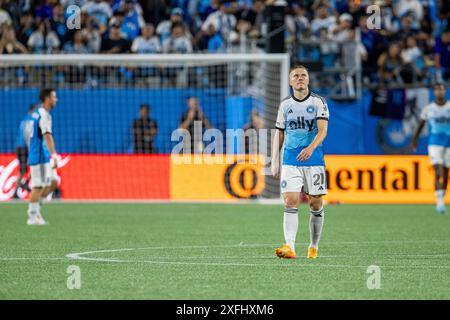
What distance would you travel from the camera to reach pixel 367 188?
1014 inches

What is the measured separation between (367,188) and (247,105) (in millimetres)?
3350

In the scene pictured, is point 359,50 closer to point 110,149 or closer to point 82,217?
point 110,149

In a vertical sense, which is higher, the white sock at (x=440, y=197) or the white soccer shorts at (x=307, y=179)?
the white soccer shorts at (x=307, y=179)

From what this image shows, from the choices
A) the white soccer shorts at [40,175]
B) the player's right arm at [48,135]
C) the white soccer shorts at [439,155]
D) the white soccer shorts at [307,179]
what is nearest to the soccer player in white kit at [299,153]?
the white soccer shorts at [307,179]

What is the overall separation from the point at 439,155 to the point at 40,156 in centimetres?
827

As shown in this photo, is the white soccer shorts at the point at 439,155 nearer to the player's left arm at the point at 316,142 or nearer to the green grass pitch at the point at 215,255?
the green grass pitch at the point at 215,255

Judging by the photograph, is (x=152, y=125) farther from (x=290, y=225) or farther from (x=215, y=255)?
(x=290, y=225)

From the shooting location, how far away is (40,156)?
744 inches

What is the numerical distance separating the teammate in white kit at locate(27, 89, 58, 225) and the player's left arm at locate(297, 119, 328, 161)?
667cm

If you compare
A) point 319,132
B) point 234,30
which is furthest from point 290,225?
point 234,30

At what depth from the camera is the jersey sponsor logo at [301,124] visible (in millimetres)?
12945

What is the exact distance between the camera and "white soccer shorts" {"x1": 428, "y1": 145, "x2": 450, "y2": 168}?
22.7 metres

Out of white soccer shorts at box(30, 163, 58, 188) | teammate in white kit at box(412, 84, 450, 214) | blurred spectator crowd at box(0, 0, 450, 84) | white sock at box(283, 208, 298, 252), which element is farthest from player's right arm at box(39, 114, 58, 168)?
blurred spectator crowd at box(0, 0, 450, 84)

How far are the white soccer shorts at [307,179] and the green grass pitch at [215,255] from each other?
0.80 metres
